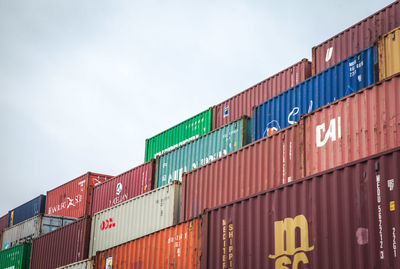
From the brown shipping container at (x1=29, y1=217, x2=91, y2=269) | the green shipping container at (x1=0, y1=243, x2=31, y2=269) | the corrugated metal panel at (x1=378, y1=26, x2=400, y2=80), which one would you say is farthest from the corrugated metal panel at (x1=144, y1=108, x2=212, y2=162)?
the corrugated metal panel at (x1=378, y1=26, x2=400, y2=80)

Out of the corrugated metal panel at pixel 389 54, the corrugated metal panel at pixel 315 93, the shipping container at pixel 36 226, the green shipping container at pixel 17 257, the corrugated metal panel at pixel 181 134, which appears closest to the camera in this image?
the corrugated metal panel at pixel 389 54

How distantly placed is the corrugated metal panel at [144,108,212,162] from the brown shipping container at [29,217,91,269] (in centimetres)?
555

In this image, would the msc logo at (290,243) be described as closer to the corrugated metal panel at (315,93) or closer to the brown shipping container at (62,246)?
the corrugated metal panel at (315,93)

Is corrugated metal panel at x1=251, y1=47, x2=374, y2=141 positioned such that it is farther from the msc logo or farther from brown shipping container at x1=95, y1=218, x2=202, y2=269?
the msc logo

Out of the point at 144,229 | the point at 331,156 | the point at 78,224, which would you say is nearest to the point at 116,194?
the point at 78,224

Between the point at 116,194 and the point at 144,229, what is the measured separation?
21.2 feet

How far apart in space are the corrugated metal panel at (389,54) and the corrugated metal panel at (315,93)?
2.41 feet

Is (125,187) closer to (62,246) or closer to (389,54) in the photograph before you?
(62,246)

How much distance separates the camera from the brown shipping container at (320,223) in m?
9.68

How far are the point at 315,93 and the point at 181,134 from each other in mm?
9895

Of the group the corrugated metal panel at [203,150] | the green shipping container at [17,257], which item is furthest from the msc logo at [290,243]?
the green shipping container at [17,257]

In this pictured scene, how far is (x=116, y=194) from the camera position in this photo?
27.0m

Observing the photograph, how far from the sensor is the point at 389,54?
51.1 feet

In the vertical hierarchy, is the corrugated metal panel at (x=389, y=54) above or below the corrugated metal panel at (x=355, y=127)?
above
